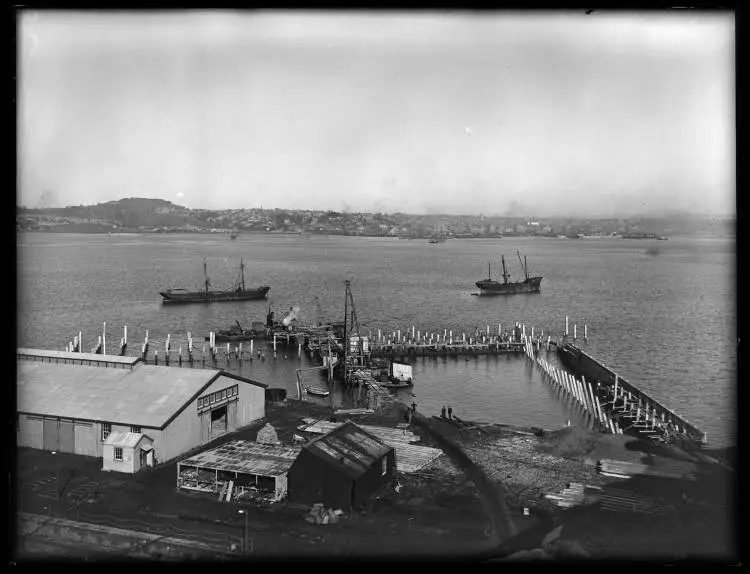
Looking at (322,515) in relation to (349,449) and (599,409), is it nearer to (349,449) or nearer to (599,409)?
(349,449)

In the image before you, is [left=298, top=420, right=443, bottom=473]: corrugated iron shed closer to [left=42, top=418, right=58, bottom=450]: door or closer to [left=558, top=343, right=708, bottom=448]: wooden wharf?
[left=42, top=418, right=58, bottom=450]: door

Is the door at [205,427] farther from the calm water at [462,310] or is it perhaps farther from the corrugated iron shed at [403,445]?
the calm water at [462,310]

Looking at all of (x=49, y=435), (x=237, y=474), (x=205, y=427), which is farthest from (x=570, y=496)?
(x=49, y=435)

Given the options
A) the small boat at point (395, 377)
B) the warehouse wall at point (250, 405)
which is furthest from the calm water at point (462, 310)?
the warehouse wall at point (250, 405)

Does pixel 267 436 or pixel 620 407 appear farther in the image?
pixel 620 407
